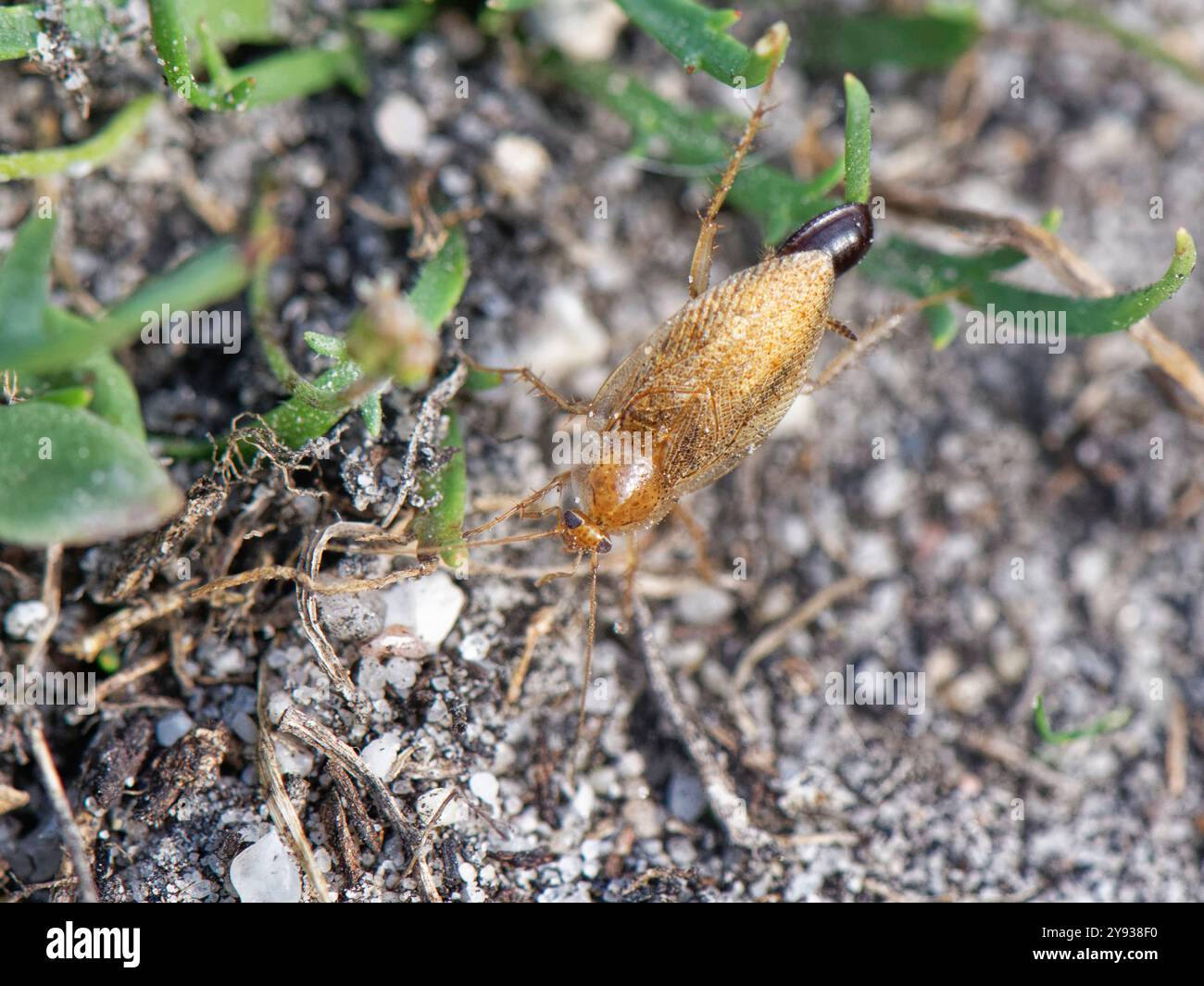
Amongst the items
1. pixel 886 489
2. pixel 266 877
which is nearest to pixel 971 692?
pixel 886 489

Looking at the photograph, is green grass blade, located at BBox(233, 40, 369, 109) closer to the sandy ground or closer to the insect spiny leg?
the sandy ground

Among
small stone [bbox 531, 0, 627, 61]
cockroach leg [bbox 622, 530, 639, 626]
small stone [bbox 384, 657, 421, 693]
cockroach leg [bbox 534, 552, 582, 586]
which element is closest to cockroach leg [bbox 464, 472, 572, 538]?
cockroach leg [bbox 534, 552, 582, 586]

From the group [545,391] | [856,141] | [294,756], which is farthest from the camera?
[545,391]

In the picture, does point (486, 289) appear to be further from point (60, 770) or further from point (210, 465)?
point (60, 770)

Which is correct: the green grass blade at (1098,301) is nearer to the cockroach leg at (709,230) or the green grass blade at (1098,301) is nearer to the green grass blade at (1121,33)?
the cockroach leg at (709,230)

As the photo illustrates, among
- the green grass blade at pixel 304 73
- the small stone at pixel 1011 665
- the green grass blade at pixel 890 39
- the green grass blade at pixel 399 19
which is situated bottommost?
the small stone at pixel 1011 665

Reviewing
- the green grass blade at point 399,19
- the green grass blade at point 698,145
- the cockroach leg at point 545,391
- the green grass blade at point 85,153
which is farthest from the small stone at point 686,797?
the green grass blade at point 399,19

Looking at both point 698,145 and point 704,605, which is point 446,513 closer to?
point 704,605
